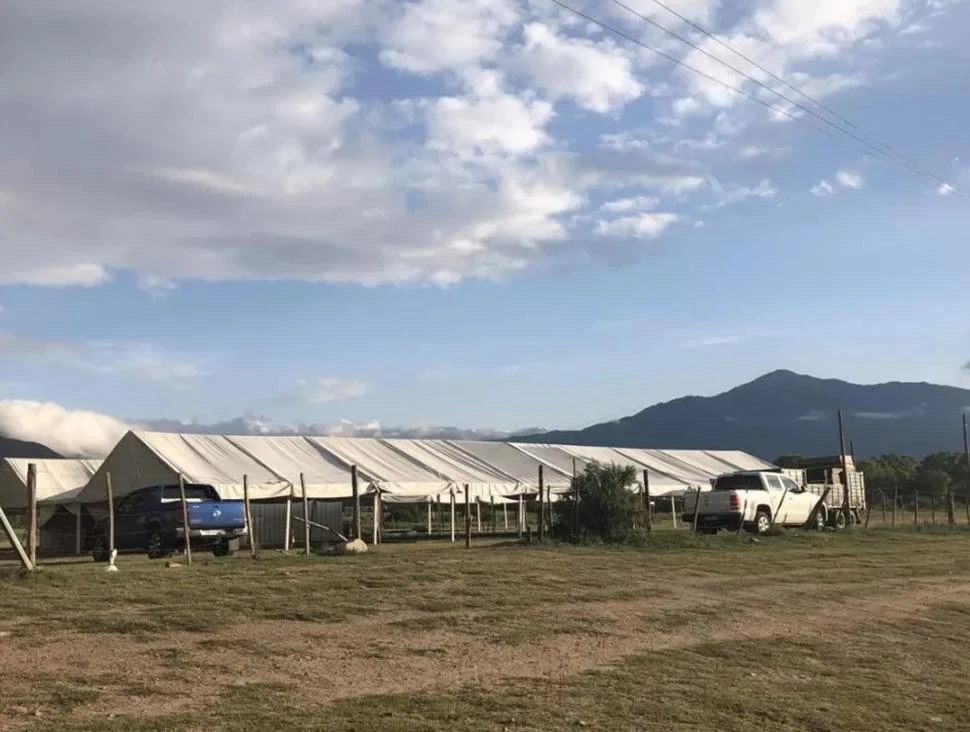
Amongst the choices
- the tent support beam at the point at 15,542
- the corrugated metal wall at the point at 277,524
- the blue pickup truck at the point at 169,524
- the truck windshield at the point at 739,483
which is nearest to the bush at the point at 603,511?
the truck windshield at the point at 739,483

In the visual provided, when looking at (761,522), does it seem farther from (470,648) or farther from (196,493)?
(470,648)

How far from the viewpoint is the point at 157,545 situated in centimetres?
2077

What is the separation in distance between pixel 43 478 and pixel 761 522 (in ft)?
86.6

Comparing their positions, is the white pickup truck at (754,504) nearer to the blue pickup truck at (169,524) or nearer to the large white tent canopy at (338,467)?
the large white tent canopy at (338,467)

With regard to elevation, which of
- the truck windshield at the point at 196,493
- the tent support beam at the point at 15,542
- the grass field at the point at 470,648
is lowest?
the grass field at the point at 470,648

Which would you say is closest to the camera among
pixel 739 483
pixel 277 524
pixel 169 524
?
pixel 169 524

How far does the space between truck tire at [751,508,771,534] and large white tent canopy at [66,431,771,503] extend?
11.0ft

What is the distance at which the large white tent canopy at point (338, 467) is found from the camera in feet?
88.8

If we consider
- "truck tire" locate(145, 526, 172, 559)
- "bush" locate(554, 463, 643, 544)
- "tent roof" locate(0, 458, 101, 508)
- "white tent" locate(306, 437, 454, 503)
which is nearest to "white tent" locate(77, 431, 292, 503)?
"white tent" locate(306, 437, 454, 503)

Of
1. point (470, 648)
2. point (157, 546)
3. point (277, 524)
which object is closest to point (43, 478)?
point (277, 524)

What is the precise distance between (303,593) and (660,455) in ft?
112

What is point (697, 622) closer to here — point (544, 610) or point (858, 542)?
point (544, 610)

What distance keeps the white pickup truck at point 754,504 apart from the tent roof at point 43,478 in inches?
896

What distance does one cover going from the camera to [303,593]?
1260cm
